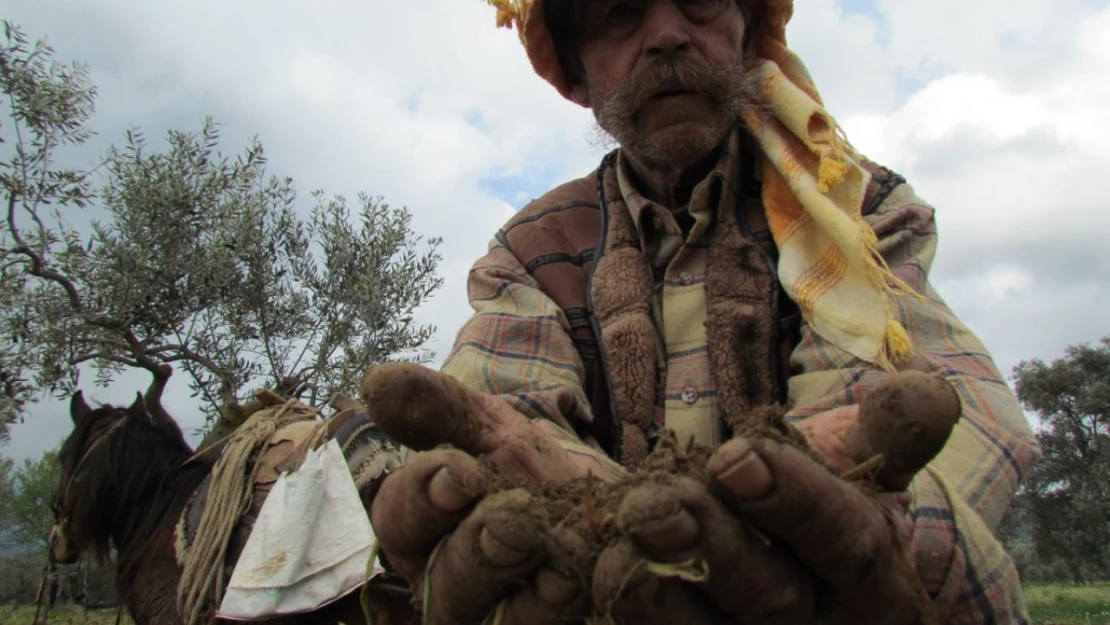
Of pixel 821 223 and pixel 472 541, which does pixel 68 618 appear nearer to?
pixel 821 223

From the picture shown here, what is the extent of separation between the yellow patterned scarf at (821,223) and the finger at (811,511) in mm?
759

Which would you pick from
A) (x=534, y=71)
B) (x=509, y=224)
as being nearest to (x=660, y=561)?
(x=509, y=224)

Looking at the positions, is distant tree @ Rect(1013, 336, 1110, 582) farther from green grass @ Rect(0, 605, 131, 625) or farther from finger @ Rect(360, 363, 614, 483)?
finger @ Rect(360, 363, 614, 483)

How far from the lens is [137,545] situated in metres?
4.43

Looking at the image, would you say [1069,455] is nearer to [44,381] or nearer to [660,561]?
[44,381]

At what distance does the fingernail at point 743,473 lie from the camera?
92cm

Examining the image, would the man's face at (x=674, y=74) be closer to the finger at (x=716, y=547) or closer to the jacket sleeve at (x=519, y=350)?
the jacket sleeve at (x=519, y=350)

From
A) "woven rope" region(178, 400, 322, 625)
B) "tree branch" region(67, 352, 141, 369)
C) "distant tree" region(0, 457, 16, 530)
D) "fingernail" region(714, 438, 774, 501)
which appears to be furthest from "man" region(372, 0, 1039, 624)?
"distant tree" region(0, 457, 16, 530)

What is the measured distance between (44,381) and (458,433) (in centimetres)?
1137

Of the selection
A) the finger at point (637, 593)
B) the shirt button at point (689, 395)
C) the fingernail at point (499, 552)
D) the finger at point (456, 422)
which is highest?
the shirt button at point (689, 395)

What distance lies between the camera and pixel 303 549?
3.41 metres

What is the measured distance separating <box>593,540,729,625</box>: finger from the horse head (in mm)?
4264

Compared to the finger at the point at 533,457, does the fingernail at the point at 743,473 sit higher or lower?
lower

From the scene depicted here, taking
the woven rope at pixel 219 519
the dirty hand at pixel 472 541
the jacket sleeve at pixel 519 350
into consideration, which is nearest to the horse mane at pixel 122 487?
the woven rope at pixel 219 519
